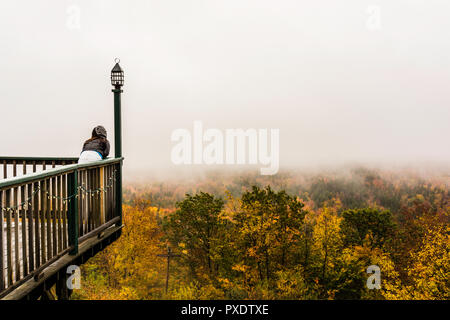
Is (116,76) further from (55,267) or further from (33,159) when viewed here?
(55,267)

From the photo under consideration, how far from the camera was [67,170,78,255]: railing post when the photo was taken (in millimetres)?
4742

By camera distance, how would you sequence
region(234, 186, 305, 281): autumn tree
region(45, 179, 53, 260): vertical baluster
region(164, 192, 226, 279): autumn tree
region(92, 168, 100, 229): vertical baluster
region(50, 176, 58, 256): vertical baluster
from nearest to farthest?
region(45, 179, 53, 260): vertical baluster, region(50, 176, 58, 256): vertical baluster, region(92, 168, 100, 229): vertical baluster, region(234, 186, 305, 281): autumn tree, region(164, 192, 226, 279): autumn tree

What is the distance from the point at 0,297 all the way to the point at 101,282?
35.7 meters

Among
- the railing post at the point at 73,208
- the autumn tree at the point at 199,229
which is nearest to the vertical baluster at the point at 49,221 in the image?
the railing post at the point at 73,208

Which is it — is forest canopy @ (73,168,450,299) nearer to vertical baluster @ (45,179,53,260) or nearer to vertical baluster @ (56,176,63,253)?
vertical baluster @ (56,176,63,253)

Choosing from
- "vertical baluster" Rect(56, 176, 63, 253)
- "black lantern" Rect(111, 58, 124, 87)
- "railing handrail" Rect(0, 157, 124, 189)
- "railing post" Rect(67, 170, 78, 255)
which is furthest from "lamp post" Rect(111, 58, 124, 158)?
"vertical baluster" Rect(56, 176, 63, 253)

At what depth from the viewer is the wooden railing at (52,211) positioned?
358 cm

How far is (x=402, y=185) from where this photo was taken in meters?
105

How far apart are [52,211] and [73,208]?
382 mm

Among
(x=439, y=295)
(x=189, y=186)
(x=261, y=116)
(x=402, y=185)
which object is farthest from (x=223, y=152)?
(x=439, y=295)

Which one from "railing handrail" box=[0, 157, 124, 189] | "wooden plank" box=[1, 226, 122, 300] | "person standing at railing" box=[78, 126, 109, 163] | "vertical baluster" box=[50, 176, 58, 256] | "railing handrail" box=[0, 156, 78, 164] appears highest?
"person standing at railing" box=[78, 126, 109, 163]
